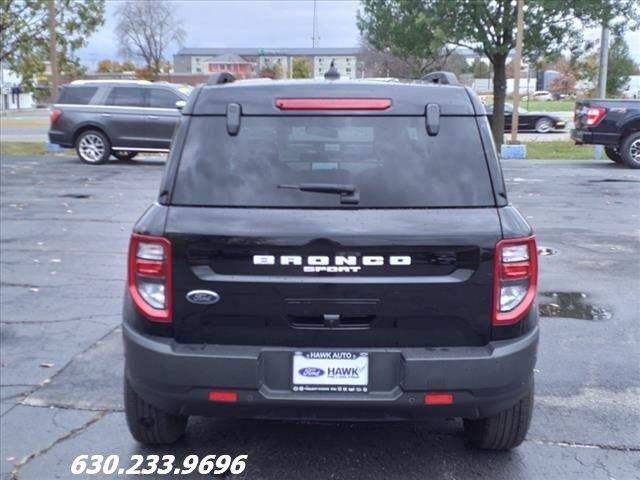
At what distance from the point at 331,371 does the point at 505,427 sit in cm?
111

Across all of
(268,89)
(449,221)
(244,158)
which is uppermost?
(268,89)

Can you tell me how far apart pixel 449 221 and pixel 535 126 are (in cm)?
3337

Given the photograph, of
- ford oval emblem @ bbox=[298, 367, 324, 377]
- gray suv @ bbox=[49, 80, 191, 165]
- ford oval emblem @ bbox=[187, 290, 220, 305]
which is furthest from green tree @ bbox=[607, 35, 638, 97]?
ford oval emblem @ bbox=[187, 290, 220, 305]

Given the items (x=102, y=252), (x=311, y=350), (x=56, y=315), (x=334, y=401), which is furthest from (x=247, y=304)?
(x=102, y=252)

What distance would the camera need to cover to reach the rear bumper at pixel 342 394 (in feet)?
10.7

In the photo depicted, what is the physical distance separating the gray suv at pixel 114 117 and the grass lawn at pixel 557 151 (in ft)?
34.0

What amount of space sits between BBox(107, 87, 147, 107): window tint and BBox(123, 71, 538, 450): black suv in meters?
16.0

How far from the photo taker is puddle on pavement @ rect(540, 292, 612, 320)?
6531 mm

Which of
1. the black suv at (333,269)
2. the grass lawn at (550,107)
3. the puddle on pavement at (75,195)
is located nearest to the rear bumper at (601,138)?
the puddle on pavement at (75,195)

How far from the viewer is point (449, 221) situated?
3285mm

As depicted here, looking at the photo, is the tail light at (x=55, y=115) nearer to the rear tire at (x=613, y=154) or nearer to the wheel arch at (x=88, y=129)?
the wheel arch at (x=88, y=129)

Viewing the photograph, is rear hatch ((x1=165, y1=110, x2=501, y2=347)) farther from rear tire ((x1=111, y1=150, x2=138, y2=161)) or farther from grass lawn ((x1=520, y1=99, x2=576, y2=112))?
grass lawn ((x1=520, y1=99, x2=576, y2=112))

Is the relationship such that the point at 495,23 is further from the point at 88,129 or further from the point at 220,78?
the point at 220,78

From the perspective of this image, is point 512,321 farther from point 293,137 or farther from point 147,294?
point 147,294
